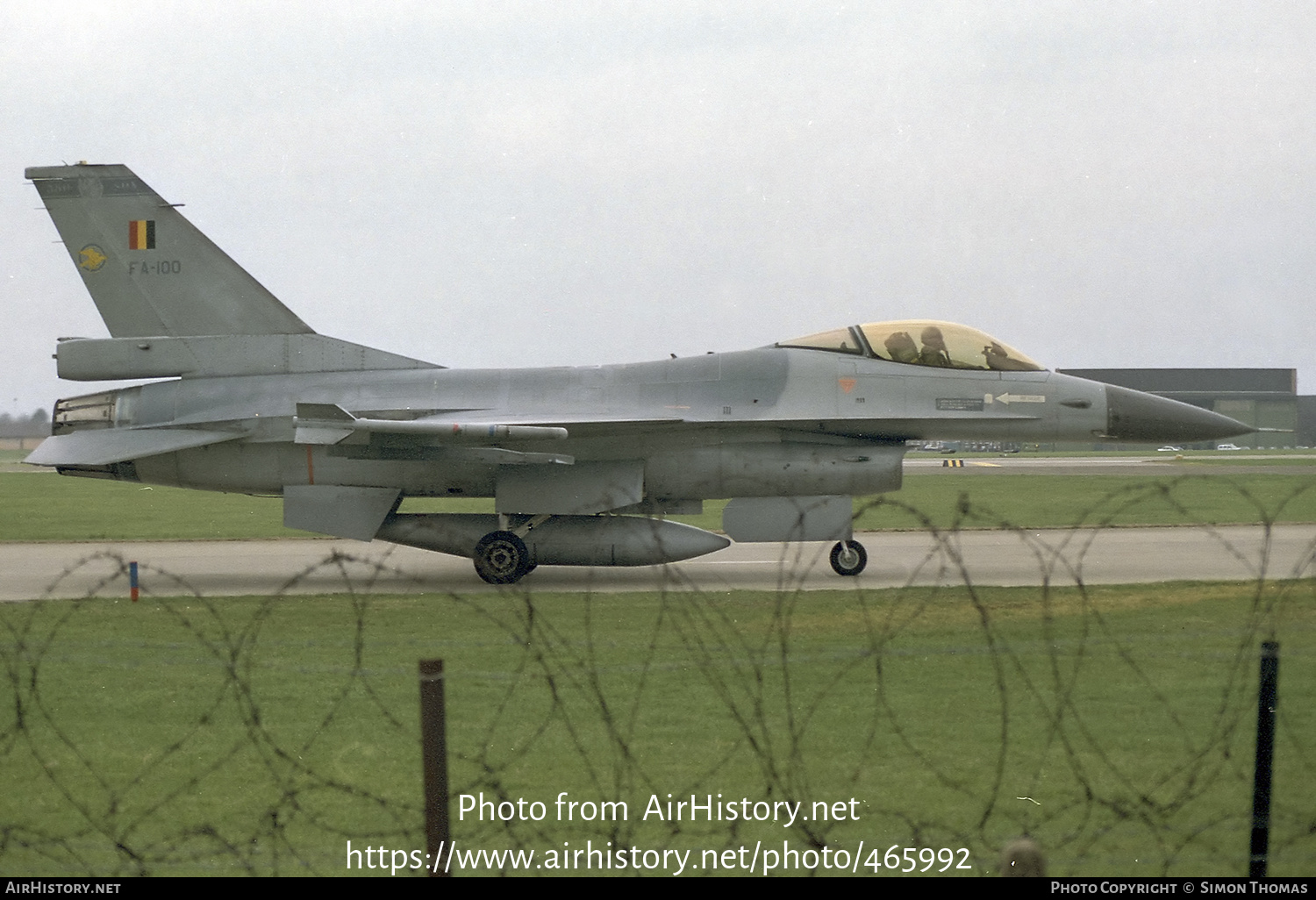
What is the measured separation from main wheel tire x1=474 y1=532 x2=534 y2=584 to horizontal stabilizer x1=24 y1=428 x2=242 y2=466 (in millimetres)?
3539

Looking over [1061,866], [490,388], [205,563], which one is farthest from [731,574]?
[1061,866]

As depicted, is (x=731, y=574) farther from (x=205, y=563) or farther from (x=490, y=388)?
(x=205, y=563)

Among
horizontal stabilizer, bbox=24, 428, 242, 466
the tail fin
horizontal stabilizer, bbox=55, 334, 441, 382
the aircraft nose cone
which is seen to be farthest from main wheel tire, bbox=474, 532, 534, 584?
the aircraft nose cone

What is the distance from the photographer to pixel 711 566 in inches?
689

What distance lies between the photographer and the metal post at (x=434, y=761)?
165 inches

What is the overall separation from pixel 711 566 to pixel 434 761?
13375mm

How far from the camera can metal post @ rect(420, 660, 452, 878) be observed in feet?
13.7

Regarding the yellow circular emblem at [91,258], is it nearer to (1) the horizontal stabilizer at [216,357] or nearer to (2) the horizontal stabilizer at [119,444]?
(1) the horizontal stabilizer at [216,357]

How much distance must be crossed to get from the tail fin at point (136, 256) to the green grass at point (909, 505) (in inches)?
296

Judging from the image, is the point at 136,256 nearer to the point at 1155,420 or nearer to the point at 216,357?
the point at 216,357

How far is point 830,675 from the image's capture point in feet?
29.2

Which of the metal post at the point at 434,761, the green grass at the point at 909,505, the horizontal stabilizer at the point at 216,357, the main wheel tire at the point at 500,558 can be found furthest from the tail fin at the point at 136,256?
the metal post at the point at 434,761
